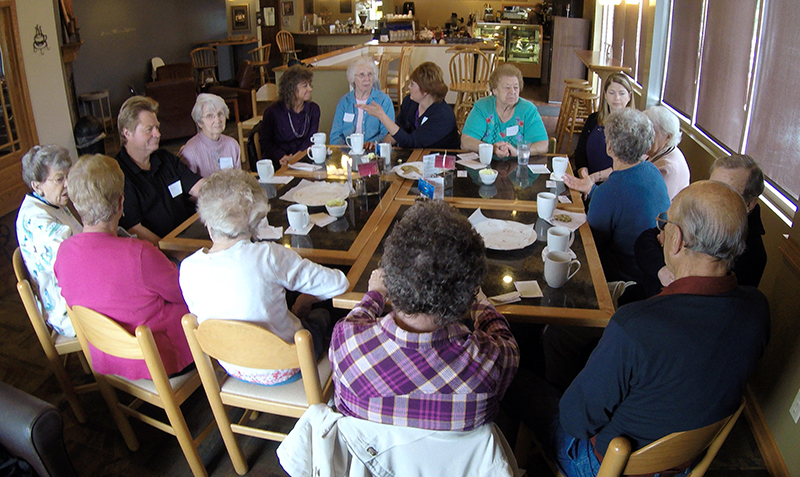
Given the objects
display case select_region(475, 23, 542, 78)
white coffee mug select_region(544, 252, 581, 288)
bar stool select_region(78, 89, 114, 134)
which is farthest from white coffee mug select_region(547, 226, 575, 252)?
display case select_region(475, 23, 542, 78)

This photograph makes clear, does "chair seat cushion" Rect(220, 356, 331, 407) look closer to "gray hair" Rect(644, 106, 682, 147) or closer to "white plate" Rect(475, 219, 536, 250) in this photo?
"white plate" Rect(475, 219, 536, 250)

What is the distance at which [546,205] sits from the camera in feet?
7.30

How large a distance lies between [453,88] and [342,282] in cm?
553

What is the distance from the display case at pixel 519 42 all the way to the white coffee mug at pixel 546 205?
8.41m

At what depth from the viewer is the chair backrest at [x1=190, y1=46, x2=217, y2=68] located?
30.3 ft

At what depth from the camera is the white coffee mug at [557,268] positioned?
1.73 metres

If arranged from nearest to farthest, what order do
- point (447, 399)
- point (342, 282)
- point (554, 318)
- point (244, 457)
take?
1. point (447, 399)
2. point (554, 318)
3. point (342, 282)
4. point (244, 457)

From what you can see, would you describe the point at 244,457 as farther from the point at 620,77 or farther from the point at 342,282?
the point at 620,77

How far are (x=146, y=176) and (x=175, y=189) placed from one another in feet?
0.51

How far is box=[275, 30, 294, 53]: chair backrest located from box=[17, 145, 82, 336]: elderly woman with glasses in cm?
903

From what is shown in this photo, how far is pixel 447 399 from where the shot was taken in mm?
1178

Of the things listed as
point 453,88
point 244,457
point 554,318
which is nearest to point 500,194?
point 554,318

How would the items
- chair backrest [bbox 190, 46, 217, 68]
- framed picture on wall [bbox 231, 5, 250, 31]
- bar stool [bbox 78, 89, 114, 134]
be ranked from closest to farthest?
bar stool [bbox 78, 89, 114, 134], chair backrest [bbox 190, 46, 217, 68], framed picture on wall [bbox 231, 5, 250, 31]

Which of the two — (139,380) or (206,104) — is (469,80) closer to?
(206,104)
